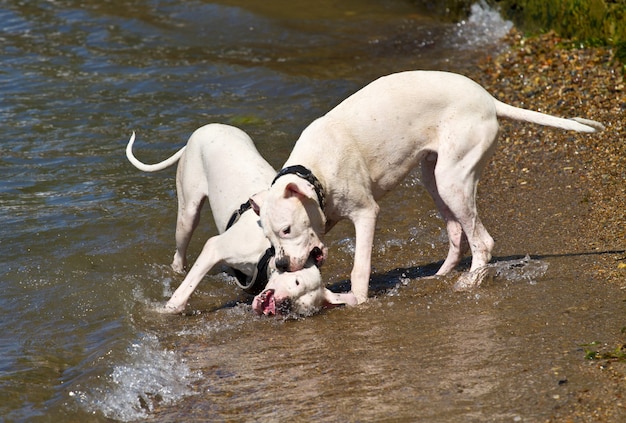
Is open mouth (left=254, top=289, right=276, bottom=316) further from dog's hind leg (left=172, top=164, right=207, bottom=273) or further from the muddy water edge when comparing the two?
dog's hind leg (left=172, top=164, right=207, bottom=273)

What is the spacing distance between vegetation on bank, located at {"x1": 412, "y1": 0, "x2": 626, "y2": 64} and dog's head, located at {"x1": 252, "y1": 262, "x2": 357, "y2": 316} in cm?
549

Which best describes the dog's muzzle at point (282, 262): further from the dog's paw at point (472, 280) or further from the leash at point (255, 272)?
the dog's paw at point (472, 280)

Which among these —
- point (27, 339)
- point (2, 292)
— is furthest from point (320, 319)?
point (2, 292)

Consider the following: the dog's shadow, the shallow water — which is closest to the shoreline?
the dog's shadow

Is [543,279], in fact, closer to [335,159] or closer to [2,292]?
[335,159]

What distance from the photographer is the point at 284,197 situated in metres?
5.86

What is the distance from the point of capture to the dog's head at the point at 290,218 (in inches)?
229

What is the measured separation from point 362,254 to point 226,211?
3.59ft

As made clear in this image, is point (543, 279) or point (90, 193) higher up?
point (543, 279)

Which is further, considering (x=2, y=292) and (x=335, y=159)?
(x=2, y=292)

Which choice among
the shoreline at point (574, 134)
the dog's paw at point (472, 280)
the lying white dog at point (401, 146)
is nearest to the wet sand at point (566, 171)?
the shoreline at point (574, 134)

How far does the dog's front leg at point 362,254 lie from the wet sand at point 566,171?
1337mm

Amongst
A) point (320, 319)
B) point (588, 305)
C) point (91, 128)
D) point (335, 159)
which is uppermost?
point (335, 159)

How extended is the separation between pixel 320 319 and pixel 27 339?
187cm
